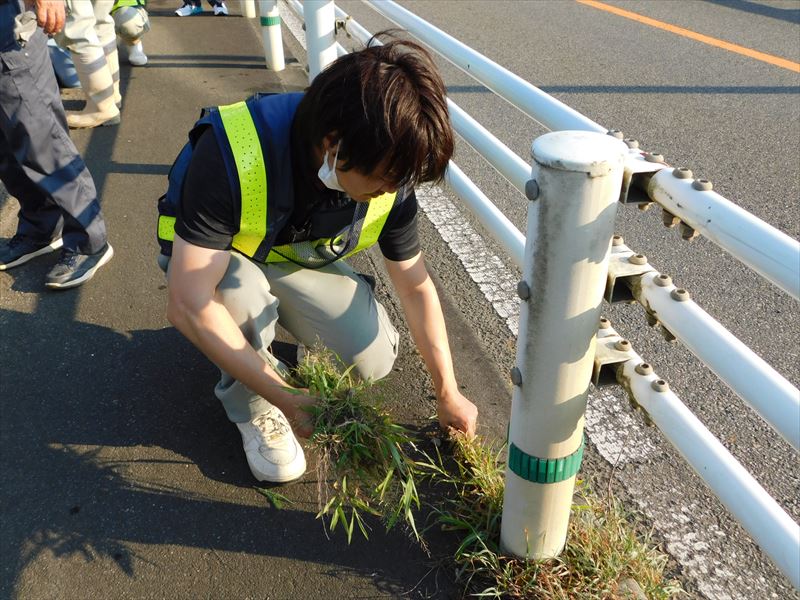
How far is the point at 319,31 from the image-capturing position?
12.8ft

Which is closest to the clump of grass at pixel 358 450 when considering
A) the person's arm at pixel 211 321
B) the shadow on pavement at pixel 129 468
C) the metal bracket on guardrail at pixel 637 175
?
the person's arm at pixel 211 321

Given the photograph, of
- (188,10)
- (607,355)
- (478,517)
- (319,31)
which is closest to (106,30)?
(319,31)

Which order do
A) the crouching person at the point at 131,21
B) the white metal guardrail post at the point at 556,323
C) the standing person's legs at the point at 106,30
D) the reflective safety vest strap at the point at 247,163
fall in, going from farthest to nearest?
the crouching person at the point at 131,21
the standing person's legs at the point at 106,30
the reflective safety vest strap at the point at 247,163
the white metal guardrail post at the point at 556,323

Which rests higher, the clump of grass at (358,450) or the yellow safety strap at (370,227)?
the yellow safety strap at (370,227)

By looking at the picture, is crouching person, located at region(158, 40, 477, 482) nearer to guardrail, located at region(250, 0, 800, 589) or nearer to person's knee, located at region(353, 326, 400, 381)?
person's knee, located at region(353, 326, 400, 381)

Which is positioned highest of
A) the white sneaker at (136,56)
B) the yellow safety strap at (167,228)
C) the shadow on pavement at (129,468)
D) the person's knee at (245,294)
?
the yellow safety strap at (167,228)

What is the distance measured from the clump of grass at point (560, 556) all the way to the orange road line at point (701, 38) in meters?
5.16

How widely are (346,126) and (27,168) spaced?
2.03 metres

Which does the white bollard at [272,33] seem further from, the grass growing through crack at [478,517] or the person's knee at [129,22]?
the grass growing through crack at [478,517]

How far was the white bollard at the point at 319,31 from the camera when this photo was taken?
3852mm

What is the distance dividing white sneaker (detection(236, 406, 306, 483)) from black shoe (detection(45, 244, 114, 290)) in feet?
4.44

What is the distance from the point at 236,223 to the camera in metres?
2.02

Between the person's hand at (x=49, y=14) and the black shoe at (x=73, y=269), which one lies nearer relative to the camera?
the person's hand at (x=49, y=14)

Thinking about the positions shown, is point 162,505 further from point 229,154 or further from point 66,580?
point 229,154
